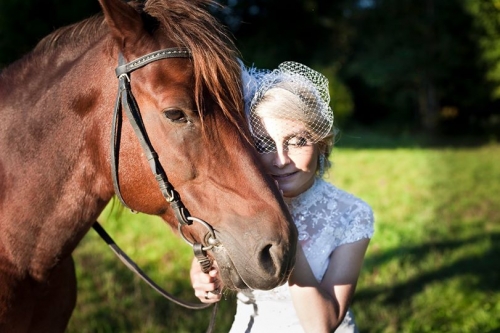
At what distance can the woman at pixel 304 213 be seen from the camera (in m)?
2.02

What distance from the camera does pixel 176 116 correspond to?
5.70 ft

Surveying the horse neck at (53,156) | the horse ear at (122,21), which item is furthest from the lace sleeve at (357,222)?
the horse ear at (122,21)

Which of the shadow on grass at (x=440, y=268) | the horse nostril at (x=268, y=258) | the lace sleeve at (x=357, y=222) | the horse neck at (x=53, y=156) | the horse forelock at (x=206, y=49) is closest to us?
the horse nostril at (x=268, y=258)

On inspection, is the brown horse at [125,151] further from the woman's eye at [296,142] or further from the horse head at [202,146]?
the woman's eye at [296,142]

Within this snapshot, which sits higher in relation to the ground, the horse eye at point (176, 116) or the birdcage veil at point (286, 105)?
the horse eye at point (176, 116)

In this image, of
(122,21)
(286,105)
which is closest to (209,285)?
(286,105)

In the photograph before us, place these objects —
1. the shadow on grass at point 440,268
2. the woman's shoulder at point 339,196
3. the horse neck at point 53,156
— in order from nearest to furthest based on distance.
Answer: the horse neck at point 53,156, the woman's shoulder at point 339,196, the shadow on grass at point 440,268

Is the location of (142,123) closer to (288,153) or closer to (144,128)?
(144,128)

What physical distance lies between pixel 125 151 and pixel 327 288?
39.0 inches

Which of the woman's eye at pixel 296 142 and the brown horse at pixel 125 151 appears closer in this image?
the brown horse at pixel 125 151

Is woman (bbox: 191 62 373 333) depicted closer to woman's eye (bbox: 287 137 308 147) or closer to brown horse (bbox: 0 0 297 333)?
woman's eye (bbox: 287 137 308 147)

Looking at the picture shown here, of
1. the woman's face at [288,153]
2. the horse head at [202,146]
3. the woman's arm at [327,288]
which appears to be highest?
the horse head at [202,146]

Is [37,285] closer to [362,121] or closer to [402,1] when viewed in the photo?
[402,1]

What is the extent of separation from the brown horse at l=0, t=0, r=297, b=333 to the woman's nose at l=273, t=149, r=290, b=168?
263mm
